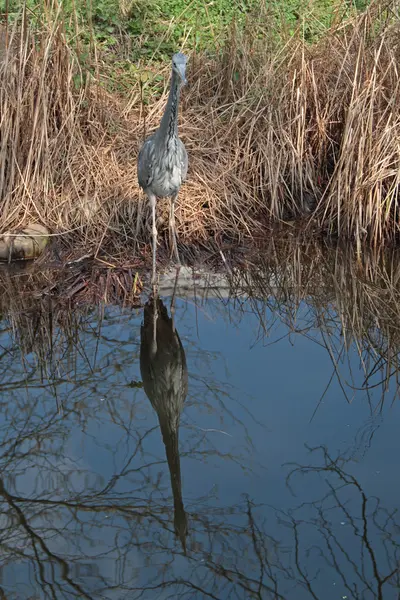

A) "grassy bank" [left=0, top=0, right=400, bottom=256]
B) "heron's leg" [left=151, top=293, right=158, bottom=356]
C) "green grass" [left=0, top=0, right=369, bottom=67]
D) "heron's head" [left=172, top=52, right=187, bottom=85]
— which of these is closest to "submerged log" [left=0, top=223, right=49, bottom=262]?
"grassy bank" [left=0, top=0, right=400, bottom=256]

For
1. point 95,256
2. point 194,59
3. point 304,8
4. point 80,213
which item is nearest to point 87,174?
point 80,213

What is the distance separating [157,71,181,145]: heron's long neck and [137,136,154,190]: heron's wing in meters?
0.17

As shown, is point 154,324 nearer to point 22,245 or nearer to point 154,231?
point 154,231

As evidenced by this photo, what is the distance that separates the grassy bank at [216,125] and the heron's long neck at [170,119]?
37.4 inches

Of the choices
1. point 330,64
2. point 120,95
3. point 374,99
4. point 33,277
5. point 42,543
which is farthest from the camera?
point 120,95

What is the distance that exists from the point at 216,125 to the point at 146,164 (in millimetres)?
1534

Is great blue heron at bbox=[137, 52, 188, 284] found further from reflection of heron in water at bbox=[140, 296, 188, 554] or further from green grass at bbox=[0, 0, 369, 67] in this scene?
green grass at bbox=[0, 0, 369, 67]

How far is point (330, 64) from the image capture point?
7.19 m

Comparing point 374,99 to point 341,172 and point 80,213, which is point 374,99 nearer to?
point 341,172

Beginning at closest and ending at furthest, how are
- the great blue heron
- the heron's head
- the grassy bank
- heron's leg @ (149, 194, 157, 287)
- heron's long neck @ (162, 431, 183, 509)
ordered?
1. heron's long neck @ (162, 431, 183, 509)
2. the heron's head
3. the great blue heron
4. heron's leg @ (149, 194, 157, 287)
5. the grassy bank

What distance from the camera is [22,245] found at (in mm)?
6348

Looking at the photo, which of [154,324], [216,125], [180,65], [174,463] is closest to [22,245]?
[154,324]

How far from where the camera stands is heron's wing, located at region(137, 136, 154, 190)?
19.9 ft

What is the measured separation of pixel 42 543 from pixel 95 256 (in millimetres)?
3094
